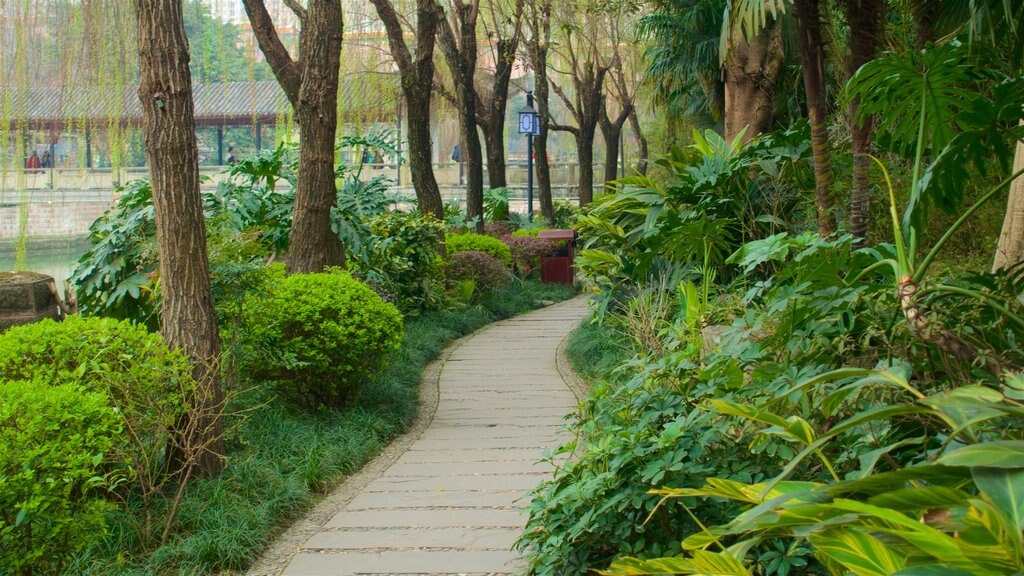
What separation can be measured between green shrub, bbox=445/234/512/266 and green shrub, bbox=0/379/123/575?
1088 cm

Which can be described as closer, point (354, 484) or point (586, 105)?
point (354, 484)

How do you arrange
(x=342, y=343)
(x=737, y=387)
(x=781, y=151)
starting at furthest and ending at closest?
(x=781, y=151)
(x=342, y=343)
(x=737, y=387)

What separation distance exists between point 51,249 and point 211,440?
18.6 meters

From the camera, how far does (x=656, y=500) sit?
3.56 meters

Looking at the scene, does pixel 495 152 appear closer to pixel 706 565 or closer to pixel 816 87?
pixel 816 87

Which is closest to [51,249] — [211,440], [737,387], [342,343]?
[342,343]

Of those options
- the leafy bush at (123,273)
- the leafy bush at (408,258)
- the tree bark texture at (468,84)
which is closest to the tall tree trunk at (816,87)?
the leafy bush at (123,273)

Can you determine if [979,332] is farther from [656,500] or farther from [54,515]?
[54,515]

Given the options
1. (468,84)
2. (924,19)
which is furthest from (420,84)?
(924,19)

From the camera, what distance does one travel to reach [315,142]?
9.32 metres

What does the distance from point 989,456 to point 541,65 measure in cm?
2095

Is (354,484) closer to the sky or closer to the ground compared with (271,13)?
closer to the ground

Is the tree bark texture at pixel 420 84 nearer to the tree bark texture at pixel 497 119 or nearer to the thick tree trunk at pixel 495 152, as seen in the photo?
the tree bark texture at pixel 497 119

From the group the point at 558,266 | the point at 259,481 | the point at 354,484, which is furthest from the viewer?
the point at 558,266
